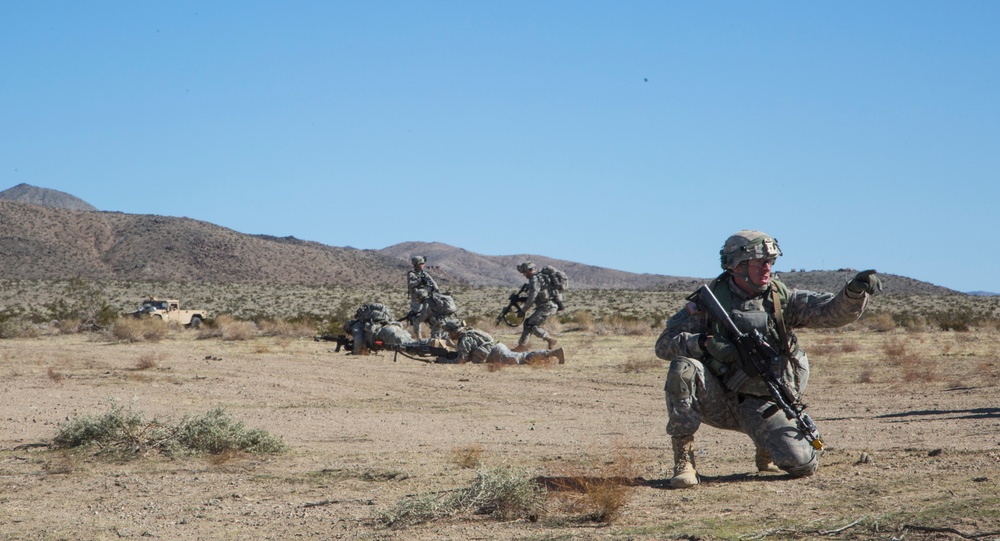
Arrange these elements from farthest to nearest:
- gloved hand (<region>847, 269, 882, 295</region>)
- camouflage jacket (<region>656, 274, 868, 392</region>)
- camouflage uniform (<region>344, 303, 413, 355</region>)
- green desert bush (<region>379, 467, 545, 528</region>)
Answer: camouflage uniform (<region>344, 303, 413, 355</region>) → camouflage jacket (<region>656, 274, 868, 392</region>) → gloved hand (<region>847, 269, 882, 295</region>) → green desert bush (<region>379, 467, 545, 528</region>)

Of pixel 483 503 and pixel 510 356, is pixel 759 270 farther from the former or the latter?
pixel 510 356

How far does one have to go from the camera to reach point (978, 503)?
607 centimetres

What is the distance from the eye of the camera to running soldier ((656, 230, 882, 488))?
7336mm

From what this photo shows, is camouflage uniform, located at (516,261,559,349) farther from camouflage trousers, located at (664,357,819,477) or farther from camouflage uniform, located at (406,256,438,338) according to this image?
camouflage trousers, located at (664,357,819,477)

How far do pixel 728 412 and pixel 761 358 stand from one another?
56 centimetres

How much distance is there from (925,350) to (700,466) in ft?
51.7

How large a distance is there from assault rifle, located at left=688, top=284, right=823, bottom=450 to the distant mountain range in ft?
258

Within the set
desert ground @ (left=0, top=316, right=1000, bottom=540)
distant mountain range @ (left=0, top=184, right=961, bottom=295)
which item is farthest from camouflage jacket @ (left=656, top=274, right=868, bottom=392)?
distant mountain range @ (left=0, top=184, right=961, bottom=295)

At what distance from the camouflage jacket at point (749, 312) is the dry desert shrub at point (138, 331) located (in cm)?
2237

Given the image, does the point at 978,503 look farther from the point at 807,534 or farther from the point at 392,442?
the point at 392,442

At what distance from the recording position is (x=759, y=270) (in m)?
7.44

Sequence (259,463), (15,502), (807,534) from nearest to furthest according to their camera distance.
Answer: (807,534)
(15,502)
(259,463)

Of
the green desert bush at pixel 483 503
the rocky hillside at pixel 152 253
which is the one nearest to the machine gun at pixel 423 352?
the green desert bush at pixel 483 503

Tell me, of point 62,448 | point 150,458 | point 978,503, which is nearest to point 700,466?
point 978,503
